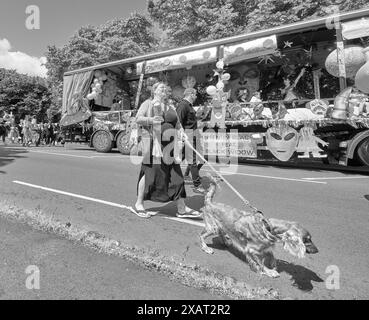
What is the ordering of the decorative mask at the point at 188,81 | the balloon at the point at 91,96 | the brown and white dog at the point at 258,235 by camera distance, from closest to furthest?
the brown and white dog at the point at 258,235
the decorative mask at the point at 188,81
the balloon at the point at 91,96

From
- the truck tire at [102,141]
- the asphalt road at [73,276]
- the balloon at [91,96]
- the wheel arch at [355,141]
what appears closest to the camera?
the asphalt road at [73,276]

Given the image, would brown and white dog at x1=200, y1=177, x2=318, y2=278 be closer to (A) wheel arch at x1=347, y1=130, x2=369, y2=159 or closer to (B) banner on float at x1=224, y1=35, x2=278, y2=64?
(A) wheel arch at x1=347, y1=130, x2=369, y2=159

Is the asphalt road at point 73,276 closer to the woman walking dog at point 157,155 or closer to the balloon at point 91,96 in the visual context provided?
the woman walking dog at point 157,155

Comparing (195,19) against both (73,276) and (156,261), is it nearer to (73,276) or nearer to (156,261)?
(156,261)

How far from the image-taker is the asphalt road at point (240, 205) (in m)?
3.54

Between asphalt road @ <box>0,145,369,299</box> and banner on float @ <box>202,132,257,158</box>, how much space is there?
135 centimetres

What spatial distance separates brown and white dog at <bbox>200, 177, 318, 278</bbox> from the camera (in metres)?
3.13

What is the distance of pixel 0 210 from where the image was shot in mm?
5449

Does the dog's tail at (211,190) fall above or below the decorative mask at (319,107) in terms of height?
below

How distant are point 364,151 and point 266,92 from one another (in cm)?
672

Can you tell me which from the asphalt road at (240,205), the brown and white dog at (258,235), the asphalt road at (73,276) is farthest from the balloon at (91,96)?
the brown and white dog at (258,235)

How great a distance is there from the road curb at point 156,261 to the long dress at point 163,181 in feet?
3.40
